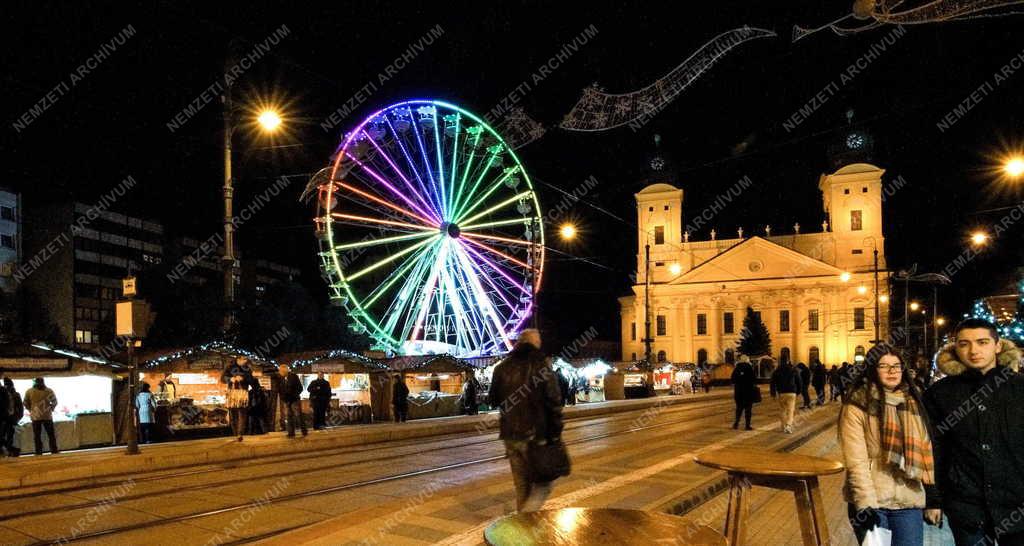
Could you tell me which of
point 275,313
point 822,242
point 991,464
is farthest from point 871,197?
point 991,464

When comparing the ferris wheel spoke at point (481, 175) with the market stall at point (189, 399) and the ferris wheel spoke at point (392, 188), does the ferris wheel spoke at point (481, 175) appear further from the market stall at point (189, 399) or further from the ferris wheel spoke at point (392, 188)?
the market stall at point (189, 399)

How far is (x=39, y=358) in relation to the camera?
16.1 m

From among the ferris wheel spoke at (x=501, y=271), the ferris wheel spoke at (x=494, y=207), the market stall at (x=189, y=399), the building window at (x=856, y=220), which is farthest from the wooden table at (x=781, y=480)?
the building window at (x=856, y=220)

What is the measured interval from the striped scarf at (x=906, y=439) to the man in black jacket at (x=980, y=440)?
0.09 meters

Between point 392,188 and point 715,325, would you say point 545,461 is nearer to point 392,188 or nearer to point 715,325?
point 392,188

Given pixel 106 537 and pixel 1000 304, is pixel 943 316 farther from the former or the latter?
pixel 106 537

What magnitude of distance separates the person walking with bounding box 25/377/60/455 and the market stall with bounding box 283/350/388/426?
818 centimetres

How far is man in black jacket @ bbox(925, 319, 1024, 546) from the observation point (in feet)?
13.2

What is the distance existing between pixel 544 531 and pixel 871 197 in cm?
8490

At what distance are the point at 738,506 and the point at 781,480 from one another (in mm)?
402

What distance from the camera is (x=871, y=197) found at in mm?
78688

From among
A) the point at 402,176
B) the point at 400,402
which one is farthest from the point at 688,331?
the point at 400,402

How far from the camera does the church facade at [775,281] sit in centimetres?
8019

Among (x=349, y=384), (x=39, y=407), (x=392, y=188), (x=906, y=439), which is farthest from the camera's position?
(x=392, y=188)
